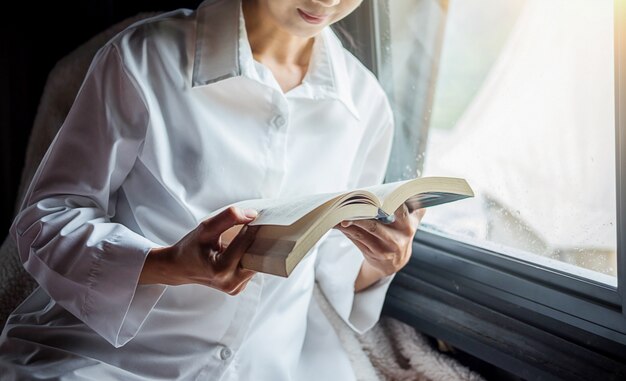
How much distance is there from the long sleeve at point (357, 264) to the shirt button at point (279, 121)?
0.71 ft

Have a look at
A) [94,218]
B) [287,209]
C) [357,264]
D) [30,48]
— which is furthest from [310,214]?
[30,48]

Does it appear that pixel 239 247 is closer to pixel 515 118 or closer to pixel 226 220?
pixel 226 220

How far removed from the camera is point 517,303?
1225 mm

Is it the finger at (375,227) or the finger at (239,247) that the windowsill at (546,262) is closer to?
the finger at (375,227)

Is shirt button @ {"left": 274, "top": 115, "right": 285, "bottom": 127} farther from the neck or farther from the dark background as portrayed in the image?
the dark background

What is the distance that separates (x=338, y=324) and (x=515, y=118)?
47 centimetres

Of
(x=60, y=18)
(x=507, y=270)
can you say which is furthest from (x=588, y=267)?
(x=60, y=18)

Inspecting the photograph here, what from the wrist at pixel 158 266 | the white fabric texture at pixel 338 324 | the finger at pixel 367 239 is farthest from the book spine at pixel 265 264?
the white fabric texture at pixel 338 324

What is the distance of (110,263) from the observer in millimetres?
985

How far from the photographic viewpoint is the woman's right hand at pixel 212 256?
0.89 m

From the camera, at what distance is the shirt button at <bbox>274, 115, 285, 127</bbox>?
113cm

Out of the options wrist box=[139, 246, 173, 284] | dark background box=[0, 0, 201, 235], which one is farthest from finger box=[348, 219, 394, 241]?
dark background box=[0, 0, 201, 235]

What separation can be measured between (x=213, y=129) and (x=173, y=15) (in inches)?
8.2

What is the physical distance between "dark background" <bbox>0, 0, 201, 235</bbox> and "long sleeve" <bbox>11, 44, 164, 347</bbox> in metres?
0.79
